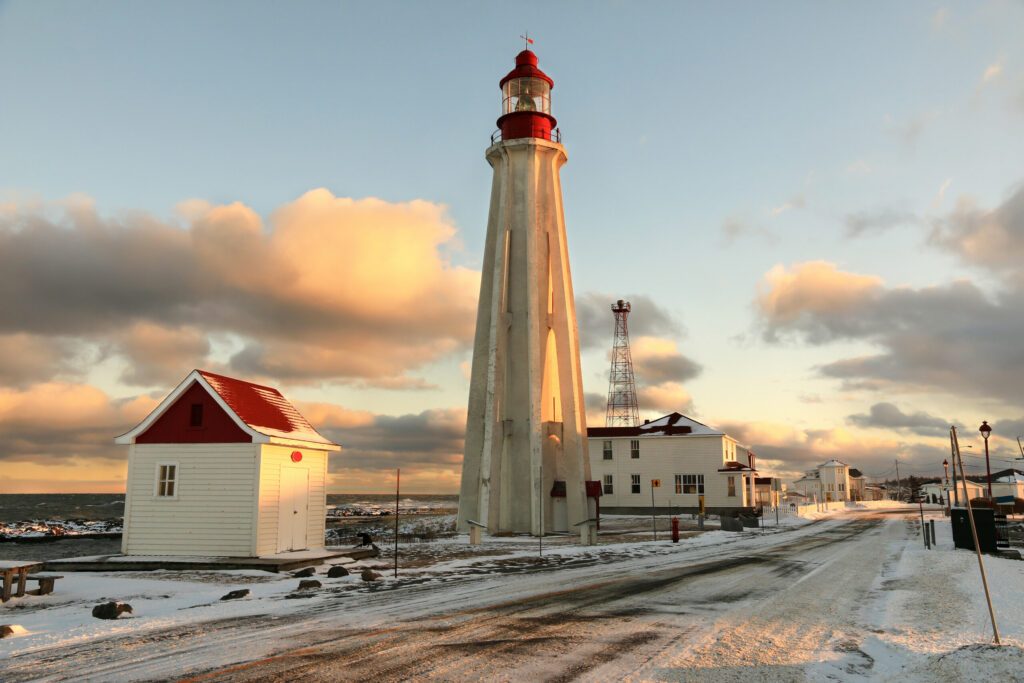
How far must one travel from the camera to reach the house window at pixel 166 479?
22.6 metres

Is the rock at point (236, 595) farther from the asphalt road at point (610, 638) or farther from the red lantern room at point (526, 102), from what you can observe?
the red lantern room at point (526, 102)

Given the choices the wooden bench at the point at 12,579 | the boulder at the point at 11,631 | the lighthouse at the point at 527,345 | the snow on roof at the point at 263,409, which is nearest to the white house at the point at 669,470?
the lighthouse at the point at 527,345

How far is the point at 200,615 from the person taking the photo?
42.7 feet

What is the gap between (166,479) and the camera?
22.7 m

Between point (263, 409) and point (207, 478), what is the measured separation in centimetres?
308

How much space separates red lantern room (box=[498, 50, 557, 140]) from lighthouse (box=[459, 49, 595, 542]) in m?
0.05

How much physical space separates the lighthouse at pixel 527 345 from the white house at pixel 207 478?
13.2 m

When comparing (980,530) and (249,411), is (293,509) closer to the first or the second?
(249,411)

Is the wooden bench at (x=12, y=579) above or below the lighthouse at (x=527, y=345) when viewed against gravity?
below

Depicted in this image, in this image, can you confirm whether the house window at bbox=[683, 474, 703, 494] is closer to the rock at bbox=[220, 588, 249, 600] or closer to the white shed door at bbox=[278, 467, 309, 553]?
the white shed door at bbox=[278, 467, 309, 553]

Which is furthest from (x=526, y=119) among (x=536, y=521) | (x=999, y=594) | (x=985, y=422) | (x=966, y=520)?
(x=985, y=422)

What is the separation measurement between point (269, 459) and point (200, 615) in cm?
990

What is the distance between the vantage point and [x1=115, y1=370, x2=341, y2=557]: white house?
22.0m

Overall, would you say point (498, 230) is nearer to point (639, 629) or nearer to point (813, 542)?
point (813, 542)
